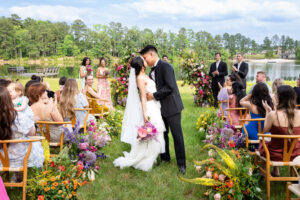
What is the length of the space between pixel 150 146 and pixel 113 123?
2.41 m

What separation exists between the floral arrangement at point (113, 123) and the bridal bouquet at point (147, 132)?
2.13 meters

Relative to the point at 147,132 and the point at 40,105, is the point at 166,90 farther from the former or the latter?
the point at 40,105

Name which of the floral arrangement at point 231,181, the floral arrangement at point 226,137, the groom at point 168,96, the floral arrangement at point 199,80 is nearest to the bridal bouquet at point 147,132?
the groom at point 168,96

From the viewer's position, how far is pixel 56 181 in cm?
324

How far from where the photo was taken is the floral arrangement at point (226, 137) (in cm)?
433

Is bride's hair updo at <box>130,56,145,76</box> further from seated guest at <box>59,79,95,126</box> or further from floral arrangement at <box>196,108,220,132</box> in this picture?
floral arrangement at <box>196,108,220,132</box>

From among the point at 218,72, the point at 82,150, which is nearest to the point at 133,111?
the point at 82,150

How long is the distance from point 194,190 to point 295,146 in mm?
1416

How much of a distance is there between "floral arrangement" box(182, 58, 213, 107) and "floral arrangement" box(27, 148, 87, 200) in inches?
287

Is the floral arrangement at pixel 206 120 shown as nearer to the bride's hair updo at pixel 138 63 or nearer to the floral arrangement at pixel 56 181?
the bride's hair updo at pixel 138 63

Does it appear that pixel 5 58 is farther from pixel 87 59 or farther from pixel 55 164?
pixel 55 164

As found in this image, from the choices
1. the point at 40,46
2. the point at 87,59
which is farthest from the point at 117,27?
the point at 87,59

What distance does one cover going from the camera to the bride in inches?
166

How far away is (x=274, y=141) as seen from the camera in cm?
334
